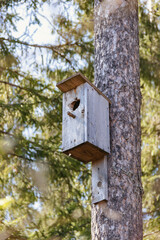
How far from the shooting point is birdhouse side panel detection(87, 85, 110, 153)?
3.36 m

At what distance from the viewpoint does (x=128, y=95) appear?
3.61m

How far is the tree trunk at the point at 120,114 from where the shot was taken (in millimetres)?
3221

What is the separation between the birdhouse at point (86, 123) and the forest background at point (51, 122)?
2.29 m

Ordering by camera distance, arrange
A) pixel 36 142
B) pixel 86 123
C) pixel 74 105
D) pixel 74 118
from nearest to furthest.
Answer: pixel 86 123 → pixel 74 118 → pixel 74 105 → pixel 36 142

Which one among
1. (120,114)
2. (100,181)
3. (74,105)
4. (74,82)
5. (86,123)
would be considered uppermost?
(74,82)

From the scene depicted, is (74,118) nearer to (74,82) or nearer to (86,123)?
(86,123)

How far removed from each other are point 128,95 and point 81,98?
389mm

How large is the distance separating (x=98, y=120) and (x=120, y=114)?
Answer: 20 centimetres

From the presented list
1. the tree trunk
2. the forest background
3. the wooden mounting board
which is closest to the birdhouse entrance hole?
the tree trunk

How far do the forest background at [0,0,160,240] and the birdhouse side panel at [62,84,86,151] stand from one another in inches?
89.9

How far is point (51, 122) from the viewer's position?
6.88m

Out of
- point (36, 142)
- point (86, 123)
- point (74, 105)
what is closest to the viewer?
point (86, 123)

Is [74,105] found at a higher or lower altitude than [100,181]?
higher

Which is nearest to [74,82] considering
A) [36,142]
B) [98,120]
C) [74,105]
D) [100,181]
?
[74,105]
